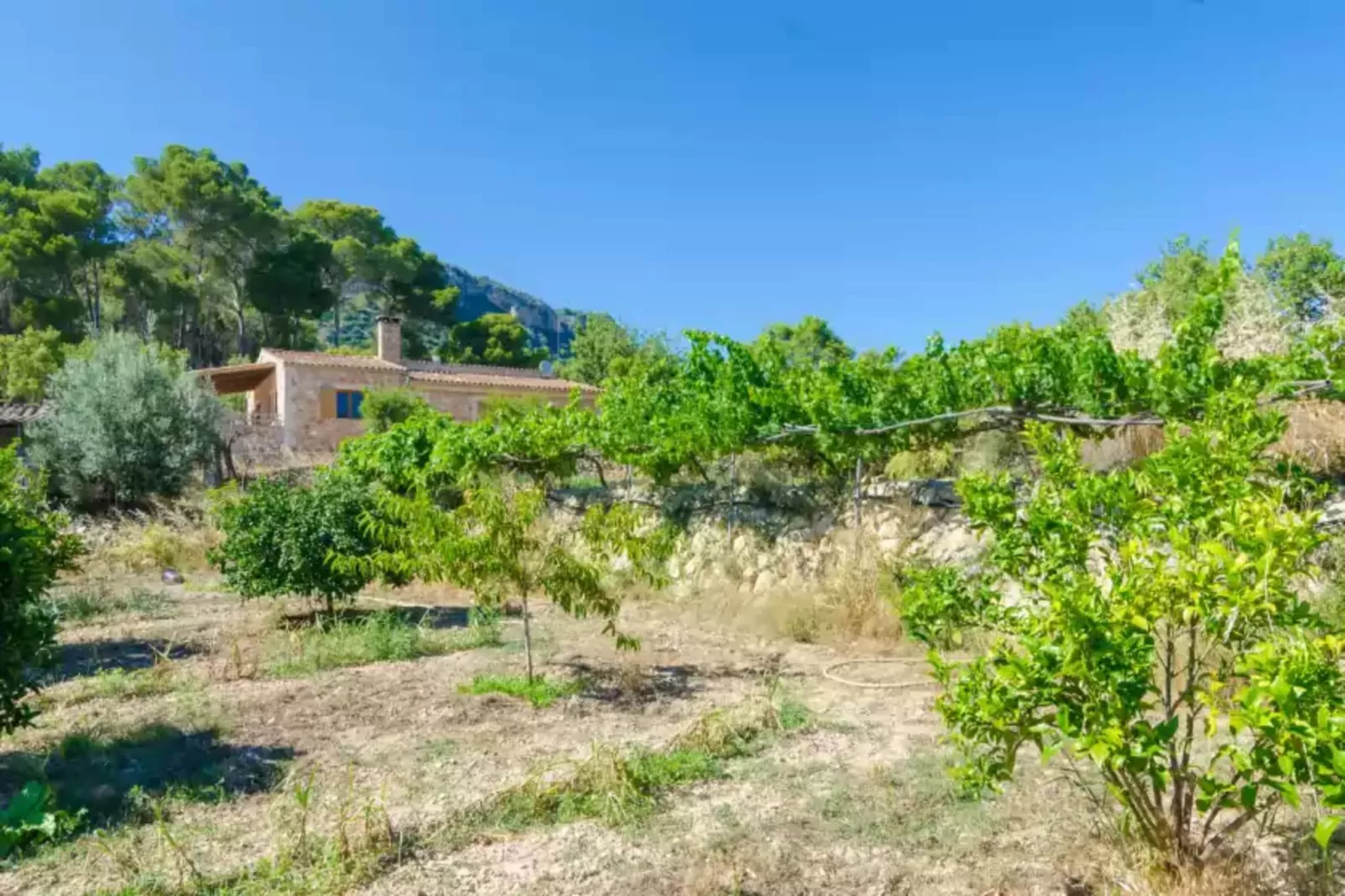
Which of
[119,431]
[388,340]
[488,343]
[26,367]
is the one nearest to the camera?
[119,431]

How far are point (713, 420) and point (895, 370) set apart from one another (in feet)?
6.80

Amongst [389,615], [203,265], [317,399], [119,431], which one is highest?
[203,265]

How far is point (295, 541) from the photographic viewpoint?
8.02m

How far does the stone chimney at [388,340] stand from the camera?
27500mm

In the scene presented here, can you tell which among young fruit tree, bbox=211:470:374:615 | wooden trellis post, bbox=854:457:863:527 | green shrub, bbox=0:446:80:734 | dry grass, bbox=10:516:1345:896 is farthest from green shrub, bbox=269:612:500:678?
wooden trellis post, bbox=854:457:863:527

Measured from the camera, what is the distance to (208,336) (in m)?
35.8

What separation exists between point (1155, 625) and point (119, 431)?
683 inches

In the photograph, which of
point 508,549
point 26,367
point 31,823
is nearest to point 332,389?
point 26,367

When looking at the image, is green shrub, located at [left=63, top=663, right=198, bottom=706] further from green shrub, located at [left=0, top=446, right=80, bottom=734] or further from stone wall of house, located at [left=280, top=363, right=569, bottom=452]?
stone wall of house, located at [left=280, top=363, right=569, bottom=452]

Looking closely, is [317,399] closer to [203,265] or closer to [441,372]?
[441,372]

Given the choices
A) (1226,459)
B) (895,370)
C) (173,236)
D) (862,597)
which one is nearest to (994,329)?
(895,370)

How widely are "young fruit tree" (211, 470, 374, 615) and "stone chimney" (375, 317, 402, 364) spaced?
19858 millimetres

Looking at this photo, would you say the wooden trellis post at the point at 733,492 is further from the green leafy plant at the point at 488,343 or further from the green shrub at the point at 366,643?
the green leafy plant at the point at 488,343

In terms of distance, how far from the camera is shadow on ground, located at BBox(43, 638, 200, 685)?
22.4ft
